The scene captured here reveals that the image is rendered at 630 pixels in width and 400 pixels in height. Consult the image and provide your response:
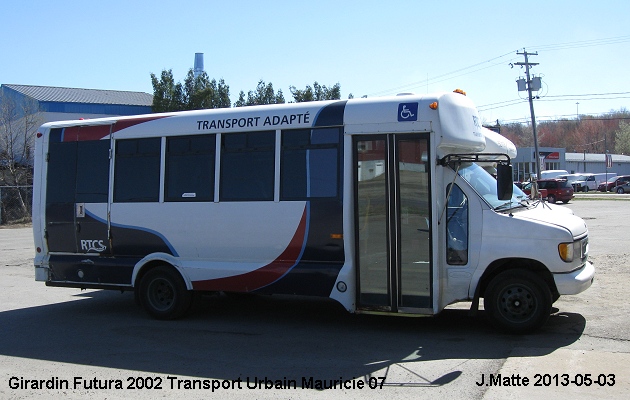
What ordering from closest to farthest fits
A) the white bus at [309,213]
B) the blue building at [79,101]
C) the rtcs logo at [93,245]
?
the white bus at [309,213]
the rtcs logo at [93,245]
the blue building at [79,101]

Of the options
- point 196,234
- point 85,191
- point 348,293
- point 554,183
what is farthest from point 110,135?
point 554,183

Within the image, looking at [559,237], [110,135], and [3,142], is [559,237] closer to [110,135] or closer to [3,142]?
[110,135]

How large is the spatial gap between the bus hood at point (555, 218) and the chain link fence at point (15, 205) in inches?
1193

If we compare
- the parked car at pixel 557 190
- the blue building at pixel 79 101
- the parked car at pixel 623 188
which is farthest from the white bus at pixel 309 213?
the parked car at pixel 623 188

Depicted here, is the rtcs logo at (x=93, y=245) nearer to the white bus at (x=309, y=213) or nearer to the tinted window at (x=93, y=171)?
the white bus at (x=309, y=213)

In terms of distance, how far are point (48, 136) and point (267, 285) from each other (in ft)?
15.1

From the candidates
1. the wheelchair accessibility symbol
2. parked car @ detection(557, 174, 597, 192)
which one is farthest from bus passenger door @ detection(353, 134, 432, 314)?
parked car @ detection(557, 174, 597, 192)

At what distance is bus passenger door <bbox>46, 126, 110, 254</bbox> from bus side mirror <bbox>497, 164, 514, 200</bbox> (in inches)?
232

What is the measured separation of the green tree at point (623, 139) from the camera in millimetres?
112062

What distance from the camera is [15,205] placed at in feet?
110

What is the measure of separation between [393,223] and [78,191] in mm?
5199

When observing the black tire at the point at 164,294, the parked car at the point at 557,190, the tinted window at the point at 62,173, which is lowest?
the black tire at the point at 164,294

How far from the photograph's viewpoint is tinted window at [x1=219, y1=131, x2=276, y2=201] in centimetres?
881

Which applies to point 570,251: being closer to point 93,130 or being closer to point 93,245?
point 93,245
